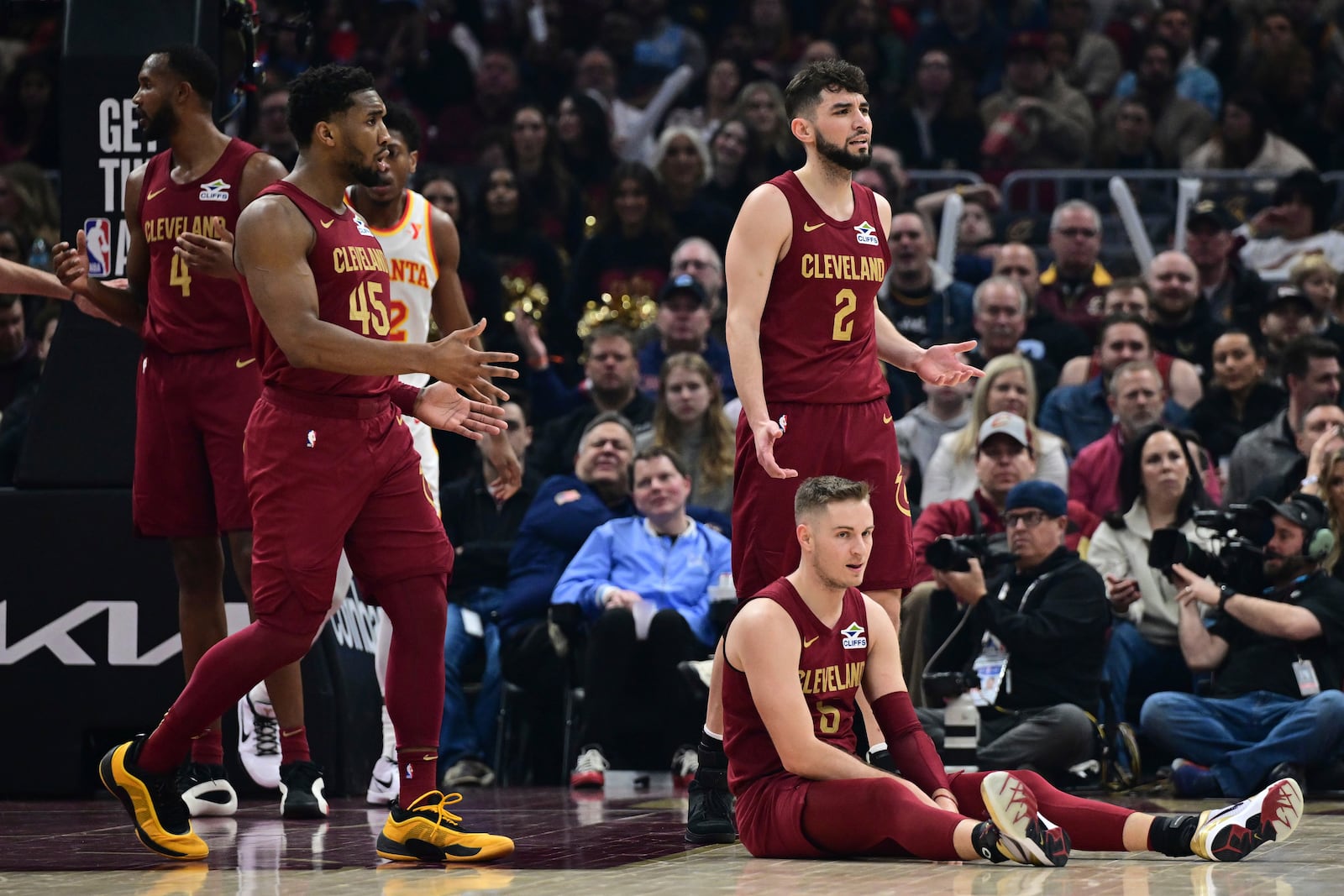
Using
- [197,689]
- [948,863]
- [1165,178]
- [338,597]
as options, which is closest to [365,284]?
[197,689]

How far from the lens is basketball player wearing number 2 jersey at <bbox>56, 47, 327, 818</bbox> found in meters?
6.39

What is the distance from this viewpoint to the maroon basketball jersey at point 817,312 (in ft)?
19.1

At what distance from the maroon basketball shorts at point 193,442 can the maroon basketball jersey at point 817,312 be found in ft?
5.91

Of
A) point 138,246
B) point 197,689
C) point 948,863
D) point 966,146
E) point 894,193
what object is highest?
point 966,146

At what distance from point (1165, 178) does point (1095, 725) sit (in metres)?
5.87

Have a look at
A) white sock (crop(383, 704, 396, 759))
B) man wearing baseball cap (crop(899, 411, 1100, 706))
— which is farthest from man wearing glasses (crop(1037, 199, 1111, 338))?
white sock (crop(383, 704, 396, 759))

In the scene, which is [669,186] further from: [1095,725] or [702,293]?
[1095,725]

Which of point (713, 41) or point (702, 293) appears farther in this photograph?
point (713, 41)

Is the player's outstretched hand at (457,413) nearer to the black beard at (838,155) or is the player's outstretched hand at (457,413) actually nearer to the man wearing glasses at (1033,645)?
the black beard at (838,155)

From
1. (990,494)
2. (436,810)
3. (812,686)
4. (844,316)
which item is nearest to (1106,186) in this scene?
(990,494)

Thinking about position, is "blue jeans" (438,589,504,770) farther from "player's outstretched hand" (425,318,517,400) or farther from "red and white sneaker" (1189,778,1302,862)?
"red and white sneaker" (1189,778,1302,862)

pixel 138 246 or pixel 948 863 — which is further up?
pixel 138 246

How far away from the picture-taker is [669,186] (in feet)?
40.4

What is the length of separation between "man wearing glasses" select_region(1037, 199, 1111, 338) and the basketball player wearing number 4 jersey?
576cm
